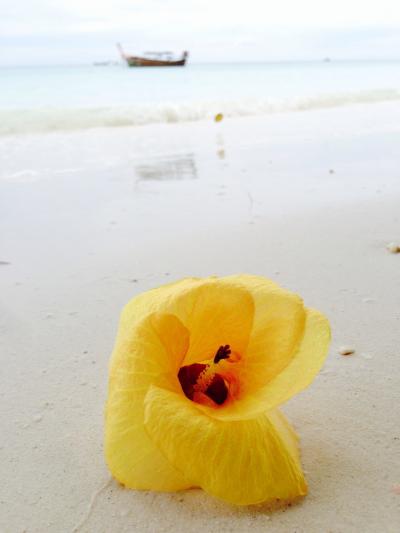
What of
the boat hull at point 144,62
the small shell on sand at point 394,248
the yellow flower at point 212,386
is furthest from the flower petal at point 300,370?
the boat hull at point 144,62

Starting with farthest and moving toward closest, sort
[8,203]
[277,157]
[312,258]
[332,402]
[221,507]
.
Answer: [277,157] < [8,203] < [312,258] < [332,402] < [221,507]

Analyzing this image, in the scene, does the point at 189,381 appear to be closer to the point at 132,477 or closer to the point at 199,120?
the point at 132,477

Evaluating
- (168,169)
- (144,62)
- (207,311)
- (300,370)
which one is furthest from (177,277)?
(144,62)

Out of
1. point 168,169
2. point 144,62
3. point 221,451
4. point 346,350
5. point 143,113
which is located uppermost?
point 144,62

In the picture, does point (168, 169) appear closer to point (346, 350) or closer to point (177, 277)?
point (177, 277)

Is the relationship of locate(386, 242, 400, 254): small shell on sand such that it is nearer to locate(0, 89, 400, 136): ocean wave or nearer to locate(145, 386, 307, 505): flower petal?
locate(145, 386, 307, 505): flower petal

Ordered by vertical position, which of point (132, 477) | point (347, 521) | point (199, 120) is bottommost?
point (347, 521)

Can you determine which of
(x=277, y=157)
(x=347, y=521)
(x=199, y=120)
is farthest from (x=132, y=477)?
(x=199, y=120)

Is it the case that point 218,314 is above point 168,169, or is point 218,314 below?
below
